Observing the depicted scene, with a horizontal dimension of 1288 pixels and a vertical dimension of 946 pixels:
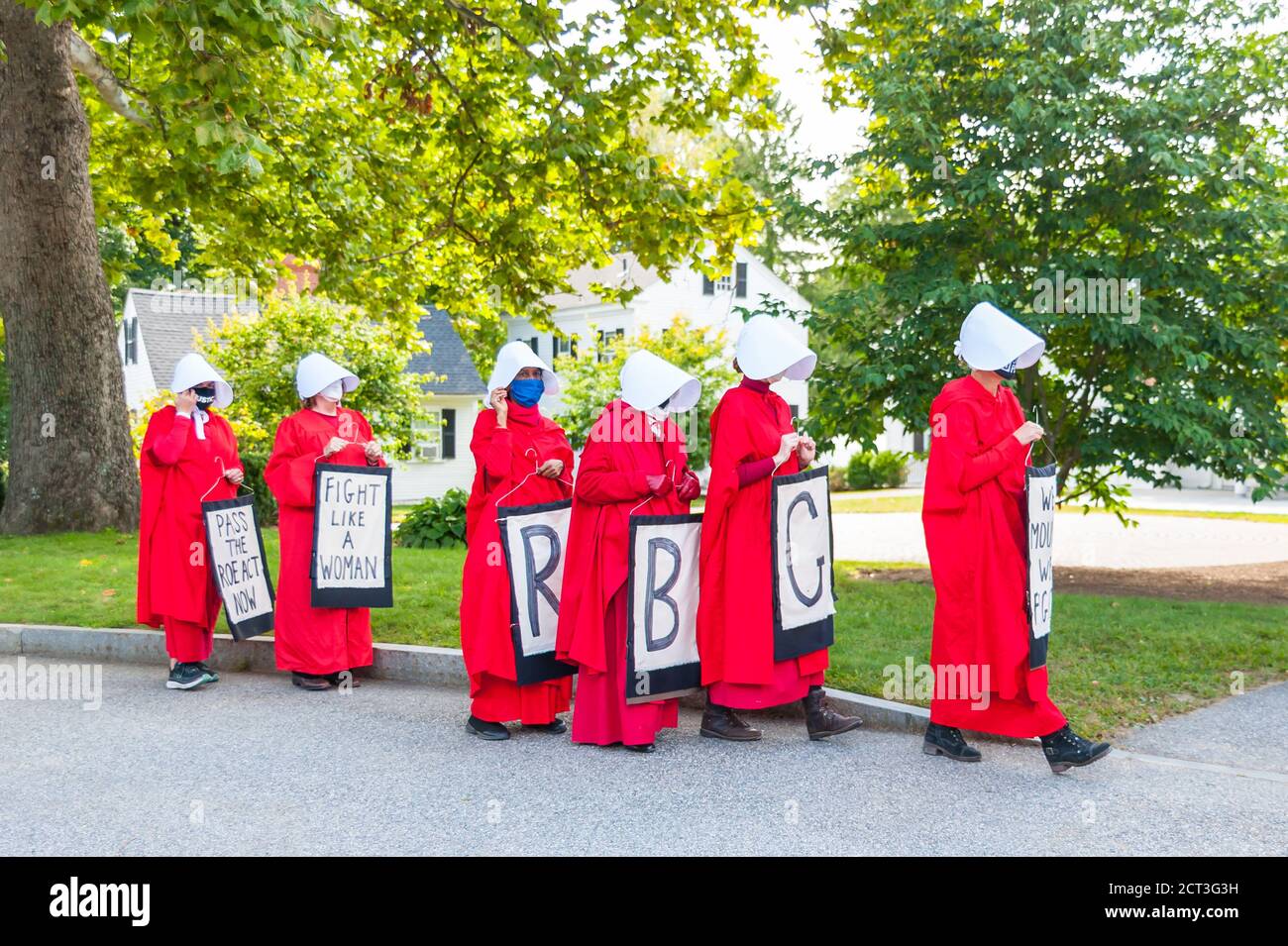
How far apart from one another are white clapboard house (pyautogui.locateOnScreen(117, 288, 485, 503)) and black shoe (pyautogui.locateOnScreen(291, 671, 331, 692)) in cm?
2720

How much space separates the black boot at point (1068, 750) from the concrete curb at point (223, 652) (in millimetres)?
1532

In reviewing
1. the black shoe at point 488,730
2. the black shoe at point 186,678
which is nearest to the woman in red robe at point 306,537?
the black shoe at point 186,678

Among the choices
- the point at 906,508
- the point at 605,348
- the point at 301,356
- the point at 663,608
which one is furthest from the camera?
the point at 605,348

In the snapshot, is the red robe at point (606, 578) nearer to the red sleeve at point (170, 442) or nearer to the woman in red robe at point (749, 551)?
the woman in red robe at point (749, 551)

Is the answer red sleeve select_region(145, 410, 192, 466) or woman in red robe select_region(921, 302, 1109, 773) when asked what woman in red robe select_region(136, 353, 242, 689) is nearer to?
red sleeve select_region(145, 410, 192, 466)

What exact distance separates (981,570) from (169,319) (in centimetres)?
3647

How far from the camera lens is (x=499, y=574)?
6891 mm

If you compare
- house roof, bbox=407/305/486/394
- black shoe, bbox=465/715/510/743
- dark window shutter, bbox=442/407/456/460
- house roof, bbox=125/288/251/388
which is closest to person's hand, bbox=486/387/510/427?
black shoe, bbox=465/715/510/743

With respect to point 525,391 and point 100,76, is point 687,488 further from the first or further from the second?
point 100,76

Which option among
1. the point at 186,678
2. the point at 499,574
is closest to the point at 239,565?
the point at 186,678

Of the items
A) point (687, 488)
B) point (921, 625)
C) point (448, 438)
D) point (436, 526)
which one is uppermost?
point (448, 438)

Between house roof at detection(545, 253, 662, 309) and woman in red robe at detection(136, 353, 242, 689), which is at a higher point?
house roof at detection(545, 253, 662, 309)

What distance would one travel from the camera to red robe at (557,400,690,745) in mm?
6492

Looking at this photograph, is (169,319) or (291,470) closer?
(291,470)
